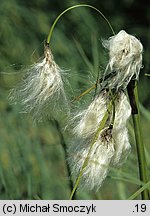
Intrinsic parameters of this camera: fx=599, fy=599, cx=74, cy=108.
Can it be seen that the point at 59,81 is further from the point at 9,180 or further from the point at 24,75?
the point at 9,180

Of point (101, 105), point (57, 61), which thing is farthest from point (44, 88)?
point (57, 61)

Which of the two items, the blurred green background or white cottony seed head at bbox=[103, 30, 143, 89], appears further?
the blurred green background

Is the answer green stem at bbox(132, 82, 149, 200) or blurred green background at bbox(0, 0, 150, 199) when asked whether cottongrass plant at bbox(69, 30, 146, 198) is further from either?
blurred green background at bbox(0, 0, 150, 199)

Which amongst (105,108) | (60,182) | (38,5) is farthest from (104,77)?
(38,5)

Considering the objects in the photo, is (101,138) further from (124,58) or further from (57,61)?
(57,61)

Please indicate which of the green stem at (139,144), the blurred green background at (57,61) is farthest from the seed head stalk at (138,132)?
the blurred green background at (57,61)

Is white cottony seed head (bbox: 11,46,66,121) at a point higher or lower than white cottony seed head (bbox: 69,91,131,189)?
higher

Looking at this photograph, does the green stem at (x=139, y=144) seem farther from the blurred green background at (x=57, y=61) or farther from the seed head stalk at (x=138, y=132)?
the blurred green background at (x=57, y=61)

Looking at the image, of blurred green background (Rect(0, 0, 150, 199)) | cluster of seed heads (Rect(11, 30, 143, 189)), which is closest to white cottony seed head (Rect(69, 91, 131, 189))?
cluster of seed heads (Rect(11, 30, 143, 189))
